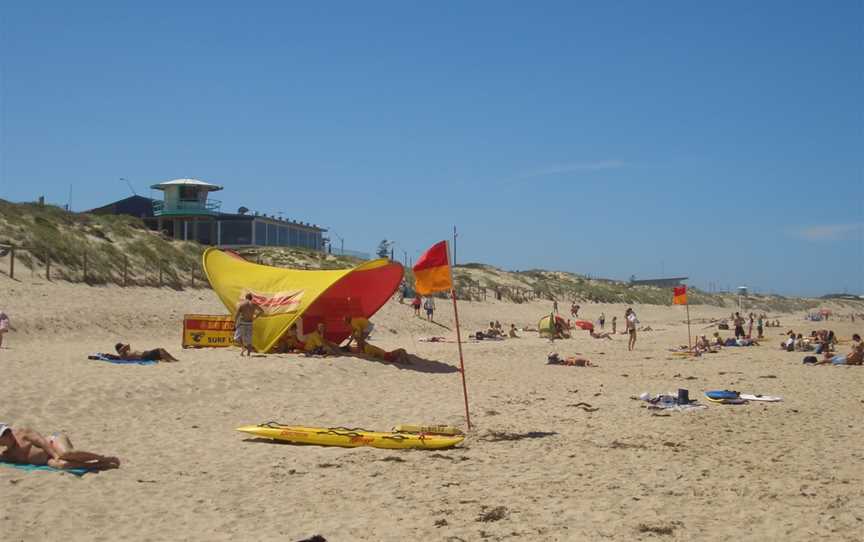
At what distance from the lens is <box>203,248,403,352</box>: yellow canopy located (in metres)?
15.7

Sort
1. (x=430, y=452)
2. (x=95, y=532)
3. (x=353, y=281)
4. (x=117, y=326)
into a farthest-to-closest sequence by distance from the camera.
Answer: (x=117, y=326)
(x=353, y=281)
(x=430, y=452)
(x=95, y=532)

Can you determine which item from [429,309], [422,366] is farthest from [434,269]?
[429,309]

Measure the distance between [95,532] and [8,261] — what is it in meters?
19.2

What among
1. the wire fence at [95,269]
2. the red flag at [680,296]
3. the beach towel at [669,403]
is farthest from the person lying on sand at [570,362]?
the wire fence at [95,269]

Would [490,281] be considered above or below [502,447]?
above

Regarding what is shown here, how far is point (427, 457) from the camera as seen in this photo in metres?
8.27

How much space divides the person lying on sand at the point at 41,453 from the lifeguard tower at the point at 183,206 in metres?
35.6

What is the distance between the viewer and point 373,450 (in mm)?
8547

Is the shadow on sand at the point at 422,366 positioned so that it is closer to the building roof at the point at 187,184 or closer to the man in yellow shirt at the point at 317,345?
the man in yellow shirt at the point at 317,345

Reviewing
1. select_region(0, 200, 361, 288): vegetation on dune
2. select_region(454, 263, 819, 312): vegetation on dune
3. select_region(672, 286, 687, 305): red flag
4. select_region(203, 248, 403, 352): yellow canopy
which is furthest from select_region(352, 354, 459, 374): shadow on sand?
select_region(454, 263, 819, 312): vegetation on dune

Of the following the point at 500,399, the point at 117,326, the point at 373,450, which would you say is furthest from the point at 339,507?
the point at 117,326

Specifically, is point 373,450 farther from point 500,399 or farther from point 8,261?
point 8,261

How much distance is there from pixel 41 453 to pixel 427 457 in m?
3.65

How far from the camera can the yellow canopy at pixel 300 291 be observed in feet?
51.5
